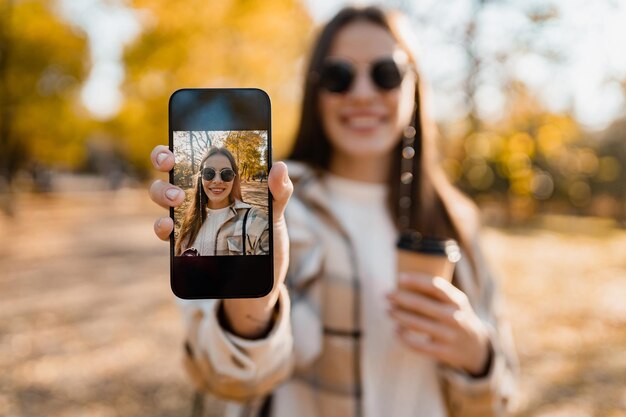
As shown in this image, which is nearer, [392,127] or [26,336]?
[392,127]

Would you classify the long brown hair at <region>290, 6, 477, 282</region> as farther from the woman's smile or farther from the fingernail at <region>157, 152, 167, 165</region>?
the fingernail at <region>157, 152, 167, 165</region>

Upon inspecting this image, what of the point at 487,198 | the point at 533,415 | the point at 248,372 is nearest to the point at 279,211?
the point at 248,372

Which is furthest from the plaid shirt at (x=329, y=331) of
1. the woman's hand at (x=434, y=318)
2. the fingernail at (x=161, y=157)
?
the fingernail at (x=161, y=157)

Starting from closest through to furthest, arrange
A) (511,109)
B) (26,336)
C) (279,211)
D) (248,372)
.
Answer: (279,211), (248,372), (26,336), (511,109)

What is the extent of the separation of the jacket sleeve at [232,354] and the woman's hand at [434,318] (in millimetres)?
374

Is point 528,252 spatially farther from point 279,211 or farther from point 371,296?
point 279,211

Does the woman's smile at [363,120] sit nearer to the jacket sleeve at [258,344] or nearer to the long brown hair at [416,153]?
the long brown hair at [416,153]

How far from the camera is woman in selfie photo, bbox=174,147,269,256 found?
102 cm

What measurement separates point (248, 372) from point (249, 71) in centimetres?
704

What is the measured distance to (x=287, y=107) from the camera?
28.3 feet

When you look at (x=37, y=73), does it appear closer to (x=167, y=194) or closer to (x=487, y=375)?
(x=487, y=375)

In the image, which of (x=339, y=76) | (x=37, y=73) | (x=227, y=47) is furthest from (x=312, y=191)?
(x=37, y=73)

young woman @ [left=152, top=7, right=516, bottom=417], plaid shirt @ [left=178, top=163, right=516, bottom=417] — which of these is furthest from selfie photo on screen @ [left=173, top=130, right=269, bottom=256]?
plaid shirt @ [left=178, top=163, right=516, bottom=417]

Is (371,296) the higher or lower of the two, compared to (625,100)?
lower
